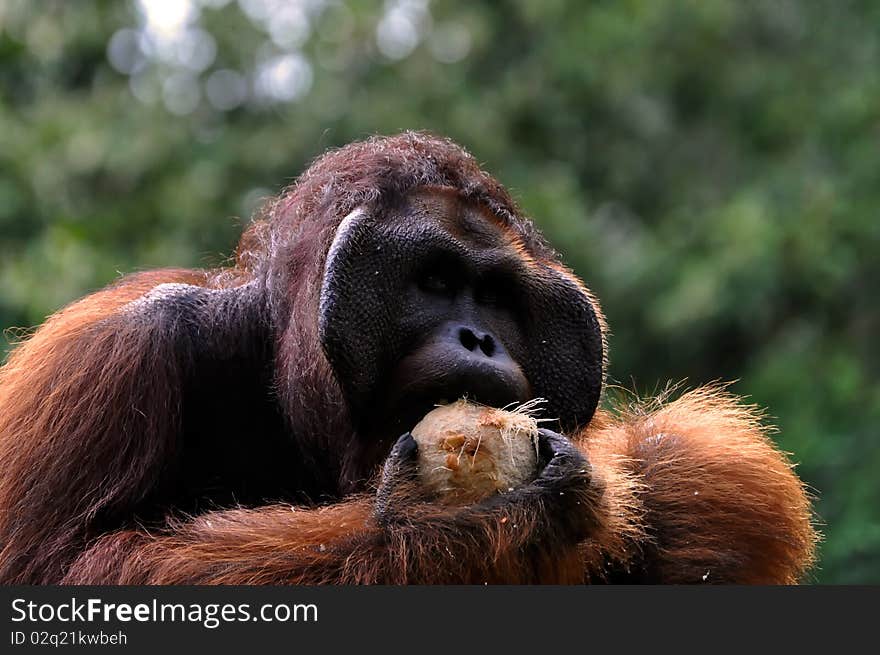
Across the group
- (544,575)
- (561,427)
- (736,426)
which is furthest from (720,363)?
(544,575)

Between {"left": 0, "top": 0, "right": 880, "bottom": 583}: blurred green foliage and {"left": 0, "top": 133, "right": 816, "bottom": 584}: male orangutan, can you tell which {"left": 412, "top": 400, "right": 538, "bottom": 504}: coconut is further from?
{"left": 0, "top": 0, "right": 880, "bottom": 583}: blurred green foliage

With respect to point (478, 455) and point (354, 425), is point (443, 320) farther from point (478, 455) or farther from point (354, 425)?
point (478, 455)

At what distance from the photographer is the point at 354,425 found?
4.62m

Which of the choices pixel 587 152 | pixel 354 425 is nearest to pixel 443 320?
pixel 354 425

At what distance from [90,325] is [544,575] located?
201cm

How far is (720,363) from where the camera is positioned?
1330 centimetres

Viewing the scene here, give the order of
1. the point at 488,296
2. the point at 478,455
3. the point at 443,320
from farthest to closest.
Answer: the point at 488,296, the point at 443,320, the point at 478,455

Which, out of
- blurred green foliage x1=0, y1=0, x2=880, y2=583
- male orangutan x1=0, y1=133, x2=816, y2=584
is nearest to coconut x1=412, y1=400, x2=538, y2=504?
male orangutan x1=0, y1=133, x2=816, y2=584

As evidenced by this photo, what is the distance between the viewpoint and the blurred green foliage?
11.1 meters

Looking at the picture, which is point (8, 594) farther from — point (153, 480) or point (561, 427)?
point (561, 427)

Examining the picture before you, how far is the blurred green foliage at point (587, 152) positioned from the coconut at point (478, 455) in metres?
5.42

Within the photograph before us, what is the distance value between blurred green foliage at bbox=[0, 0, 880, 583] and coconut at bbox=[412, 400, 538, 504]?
542 cm

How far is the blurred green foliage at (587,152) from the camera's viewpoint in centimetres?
1109

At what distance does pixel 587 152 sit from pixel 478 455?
41.5 feet
